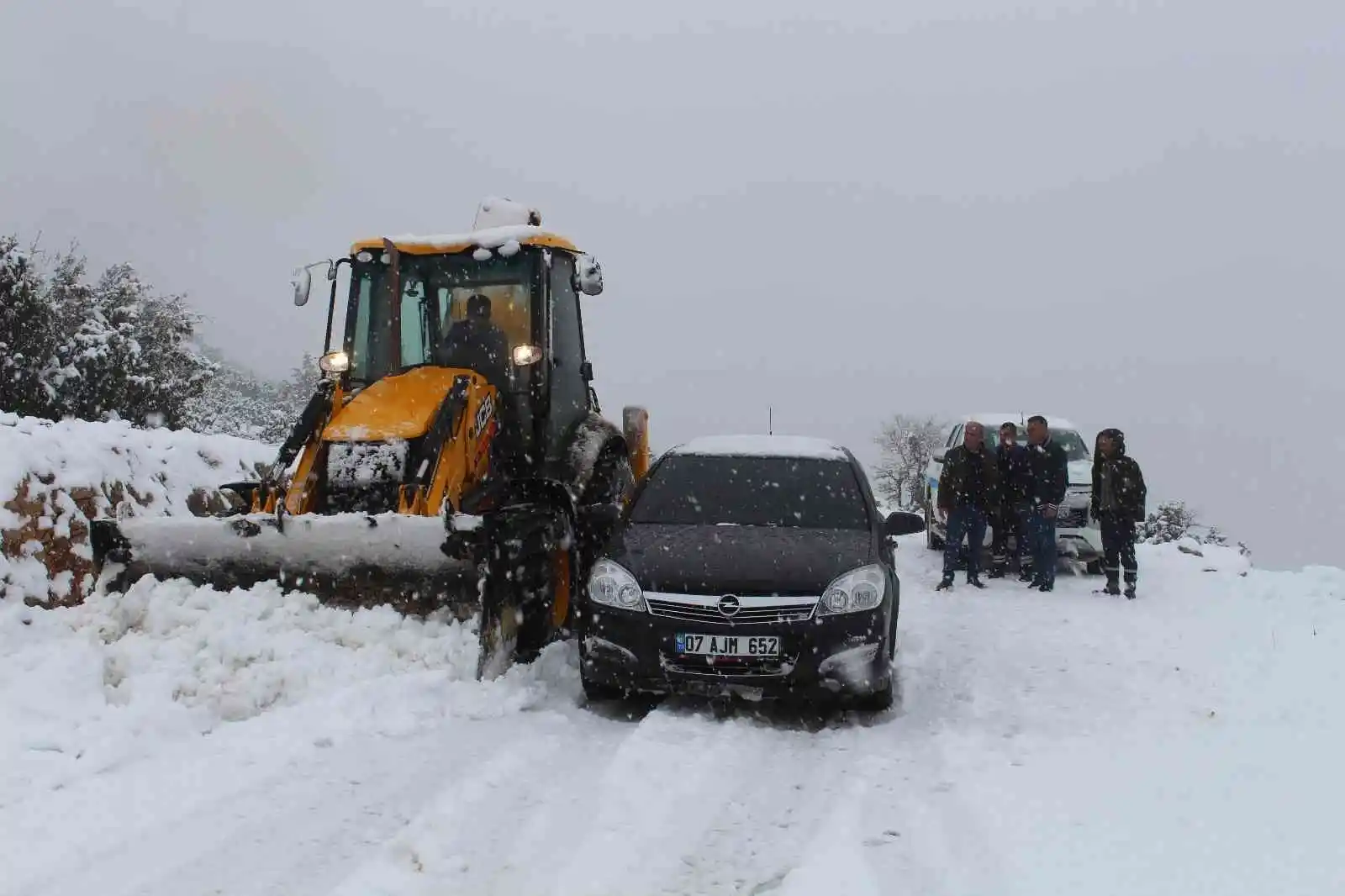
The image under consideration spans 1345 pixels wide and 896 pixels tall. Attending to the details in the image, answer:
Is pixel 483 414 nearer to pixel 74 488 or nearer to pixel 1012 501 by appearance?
pixel 74 488

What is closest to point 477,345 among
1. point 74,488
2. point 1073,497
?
point 74,488

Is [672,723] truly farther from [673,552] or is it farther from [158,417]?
[158,417]

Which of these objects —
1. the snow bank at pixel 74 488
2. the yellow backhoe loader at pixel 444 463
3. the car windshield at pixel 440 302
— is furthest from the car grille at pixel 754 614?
the snow bank at pixel 74 488

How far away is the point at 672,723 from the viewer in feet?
19.1

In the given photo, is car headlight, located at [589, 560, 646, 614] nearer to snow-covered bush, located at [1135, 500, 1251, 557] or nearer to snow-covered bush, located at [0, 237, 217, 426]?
snow-covered bush, located at [0, 237, 217, 426]

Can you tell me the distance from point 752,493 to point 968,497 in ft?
17.1

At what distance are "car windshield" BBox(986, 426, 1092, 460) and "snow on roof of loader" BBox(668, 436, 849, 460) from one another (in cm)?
648

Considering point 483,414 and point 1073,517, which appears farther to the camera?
point 1073,517

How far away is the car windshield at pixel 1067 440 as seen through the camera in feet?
45.5

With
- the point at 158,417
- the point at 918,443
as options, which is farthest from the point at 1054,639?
the point at 918,443

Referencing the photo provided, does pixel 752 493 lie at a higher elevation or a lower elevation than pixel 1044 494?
higher

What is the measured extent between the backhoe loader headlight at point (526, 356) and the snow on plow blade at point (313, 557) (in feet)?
6.79

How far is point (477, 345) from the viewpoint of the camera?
809 cm

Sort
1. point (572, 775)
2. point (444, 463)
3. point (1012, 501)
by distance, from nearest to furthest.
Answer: point (572, 775) → point (444, 463) → point (1012, 501)
